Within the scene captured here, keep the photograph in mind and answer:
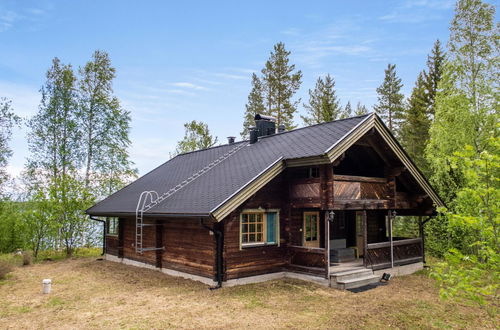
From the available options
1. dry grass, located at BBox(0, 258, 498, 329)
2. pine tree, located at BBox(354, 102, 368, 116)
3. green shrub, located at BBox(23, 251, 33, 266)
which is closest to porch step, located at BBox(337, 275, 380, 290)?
dry grass, located at BBox(0, 258, 498, 329)

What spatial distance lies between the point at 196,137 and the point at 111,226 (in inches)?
738

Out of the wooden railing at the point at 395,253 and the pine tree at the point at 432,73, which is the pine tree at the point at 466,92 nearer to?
the wooden railing at the point at 395,253

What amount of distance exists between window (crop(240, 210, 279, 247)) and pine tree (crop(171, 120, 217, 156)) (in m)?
24.6

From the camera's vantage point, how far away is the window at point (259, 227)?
1264 centimetres

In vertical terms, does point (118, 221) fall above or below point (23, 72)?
below

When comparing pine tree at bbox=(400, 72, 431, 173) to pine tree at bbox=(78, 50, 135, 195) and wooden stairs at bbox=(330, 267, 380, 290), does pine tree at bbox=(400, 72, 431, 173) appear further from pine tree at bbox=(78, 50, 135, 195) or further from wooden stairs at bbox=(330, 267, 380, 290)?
pine tree at bbox=(78, 50, 135, 195)

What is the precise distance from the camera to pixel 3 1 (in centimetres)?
1273

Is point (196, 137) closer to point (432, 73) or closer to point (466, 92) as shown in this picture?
point (432, 73)

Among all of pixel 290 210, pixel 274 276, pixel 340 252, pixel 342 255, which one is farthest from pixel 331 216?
pixel 342 255

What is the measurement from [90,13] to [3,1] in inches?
162

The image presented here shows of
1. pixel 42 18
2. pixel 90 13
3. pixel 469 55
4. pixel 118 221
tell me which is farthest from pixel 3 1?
pixel 469 55

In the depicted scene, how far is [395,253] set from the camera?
14711mm

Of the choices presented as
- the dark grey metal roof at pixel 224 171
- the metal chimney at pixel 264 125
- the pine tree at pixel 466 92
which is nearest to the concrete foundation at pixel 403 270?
the pine tree at pixel 466 92

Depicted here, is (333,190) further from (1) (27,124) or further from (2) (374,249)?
(1) (27,124)
